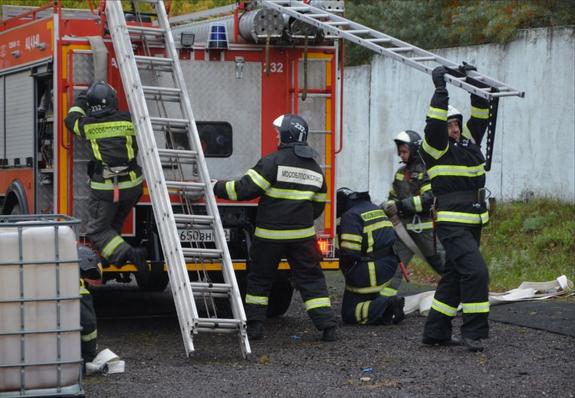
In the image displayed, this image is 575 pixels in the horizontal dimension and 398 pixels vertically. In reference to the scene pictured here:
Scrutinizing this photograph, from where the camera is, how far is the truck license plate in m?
8.90

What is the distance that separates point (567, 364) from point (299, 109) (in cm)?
339

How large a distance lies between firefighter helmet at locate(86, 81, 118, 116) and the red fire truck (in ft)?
1.26

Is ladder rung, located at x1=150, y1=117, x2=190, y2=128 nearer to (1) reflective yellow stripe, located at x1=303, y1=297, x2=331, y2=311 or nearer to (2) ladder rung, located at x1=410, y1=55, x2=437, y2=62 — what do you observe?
(1) reflective yellow stripe, located at x1=303, y1=297, x2=331, y2=311

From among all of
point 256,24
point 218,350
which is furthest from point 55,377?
point 256,24

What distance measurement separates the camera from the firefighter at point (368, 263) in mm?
9562

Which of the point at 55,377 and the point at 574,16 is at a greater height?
the point at 574,16

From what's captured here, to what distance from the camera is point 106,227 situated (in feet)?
A: 29.4

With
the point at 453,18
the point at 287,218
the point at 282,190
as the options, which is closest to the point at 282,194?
the point at 282,190

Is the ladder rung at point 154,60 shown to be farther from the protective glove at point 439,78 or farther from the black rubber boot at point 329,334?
the black rubber boot at point 329,334

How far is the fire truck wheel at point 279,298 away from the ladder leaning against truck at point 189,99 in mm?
93

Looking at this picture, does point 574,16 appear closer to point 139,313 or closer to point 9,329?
point 139,313

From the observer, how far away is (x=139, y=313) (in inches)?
435

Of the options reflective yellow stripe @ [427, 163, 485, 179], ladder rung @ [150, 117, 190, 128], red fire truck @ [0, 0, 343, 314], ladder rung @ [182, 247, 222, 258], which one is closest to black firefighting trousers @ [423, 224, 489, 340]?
reflective yellow stripe @ [427, 163, 485, 179]

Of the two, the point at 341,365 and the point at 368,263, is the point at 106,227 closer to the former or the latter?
the point at 368,263
